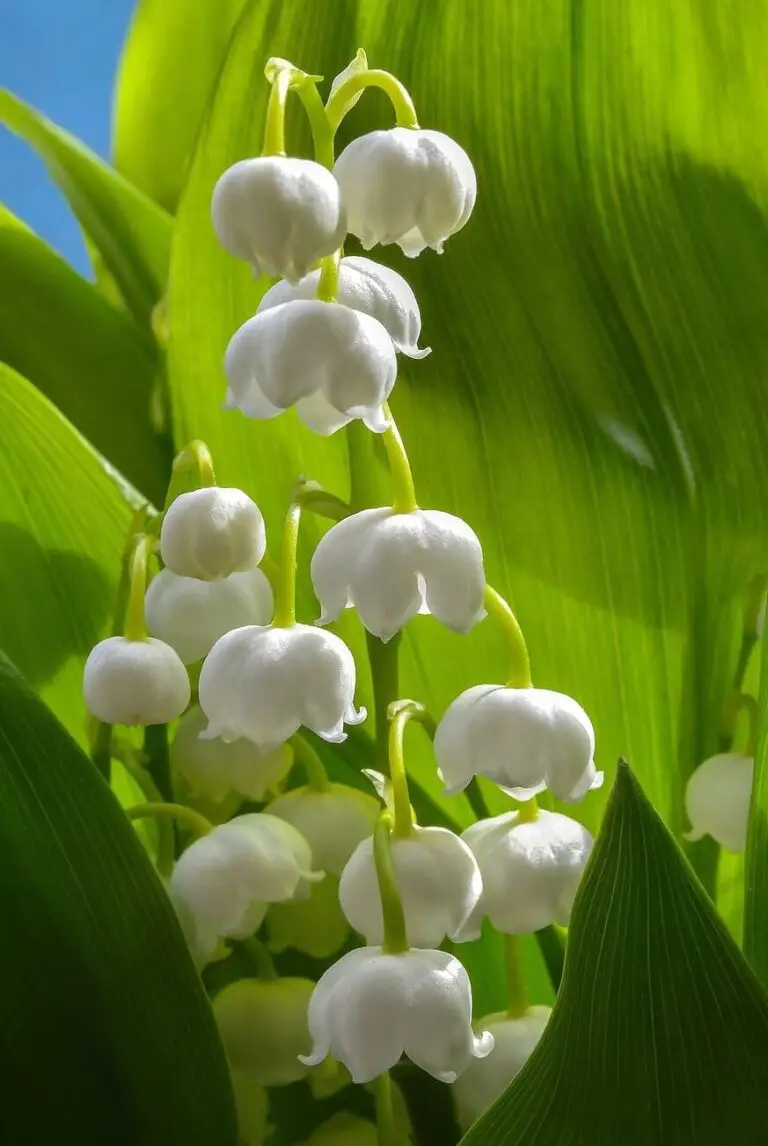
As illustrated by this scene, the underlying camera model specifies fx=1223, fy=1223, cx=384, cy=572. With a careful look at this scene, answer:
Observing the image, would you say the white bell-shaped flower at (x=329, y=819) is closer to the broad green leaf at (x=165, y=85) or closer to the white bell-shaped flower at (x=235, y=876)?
the white bell-shaped flower at (x=235, y=876)

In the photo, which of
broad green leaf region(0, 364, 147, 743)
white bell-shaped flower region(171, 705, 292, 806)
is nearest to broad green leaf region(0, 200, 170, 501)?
broad green leaf region(0, 364, 147, 743)

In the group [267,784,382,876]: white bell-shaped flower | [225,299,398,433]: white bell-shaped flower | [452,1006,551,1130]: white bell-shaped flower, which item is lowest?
[452,1006,551,1130]: white bell-shaped flower

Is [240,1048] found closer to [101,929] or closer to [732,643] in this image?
[101,929]

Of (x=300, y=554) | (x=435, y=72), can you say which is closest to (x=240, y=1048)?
(x=300, y=554)

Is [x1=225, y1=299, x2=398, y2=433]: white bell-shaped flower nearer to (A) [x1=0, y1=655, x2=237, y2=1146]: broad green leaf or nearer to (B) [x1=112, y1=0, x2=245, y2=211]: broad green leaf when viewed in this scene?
(A) [x1=0, y1=655, x2=237, y2=1146]: broad green leaf

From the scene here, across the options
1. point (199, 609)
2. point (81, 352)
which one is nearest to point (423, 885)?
point (199, 609)

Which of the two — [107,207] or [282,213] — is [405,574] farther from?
[107,207]
